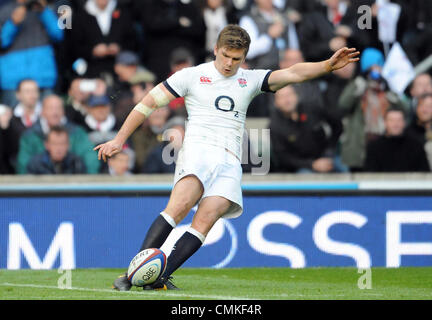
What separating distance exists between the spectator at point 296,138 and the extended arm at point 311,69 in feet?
13.0

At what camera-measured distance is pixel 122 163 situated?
1202 cm

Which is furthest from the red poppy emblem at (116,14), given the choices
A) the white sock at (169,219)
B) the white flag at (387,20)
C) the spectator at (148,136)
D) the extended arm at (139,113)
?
the white sock at (169,219)

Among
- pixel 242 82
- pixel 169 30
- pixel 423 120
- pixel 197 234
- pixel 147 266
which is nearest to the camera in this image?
pixel 147 266

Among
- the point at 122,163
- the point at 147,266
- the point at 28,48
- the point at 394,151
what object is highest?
the point at 28,48

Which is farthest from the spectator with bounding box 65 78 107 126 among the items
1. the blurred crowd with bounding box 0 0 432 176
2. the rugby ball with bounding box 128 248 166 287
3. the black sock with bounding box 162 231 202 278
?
the rugby ball with bounding box 128 248 166 287

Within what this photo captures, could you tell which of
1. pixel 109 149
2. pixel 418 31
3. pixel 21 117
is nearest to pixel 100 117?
pixel 21 117

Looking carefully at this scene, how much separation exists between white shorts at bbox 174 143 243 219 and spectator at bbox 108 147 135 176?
418 centimetres

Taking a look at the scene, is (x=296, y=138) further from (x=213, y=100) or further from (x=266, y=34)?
(x=213, y=100)

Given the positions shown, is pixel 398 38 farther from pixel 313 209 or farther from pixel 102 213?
pixel 102 213

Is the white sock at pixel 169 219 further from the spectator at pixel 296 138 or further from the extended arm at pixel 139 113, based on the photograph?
the spectator at pixel 296 138

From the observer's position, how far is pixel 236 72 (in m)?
7.95

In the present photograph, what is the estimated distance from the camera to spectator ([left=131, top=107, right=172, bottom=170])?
12.0 metres

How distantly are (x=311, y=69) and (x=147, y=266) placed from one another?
203cm

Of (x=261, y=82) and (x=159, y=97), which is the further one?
(x=261, y=82)
